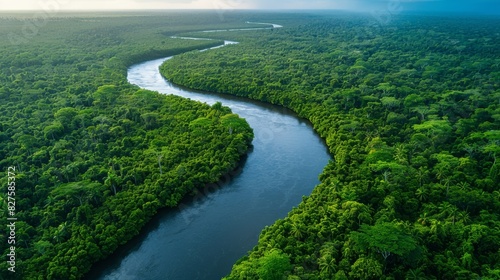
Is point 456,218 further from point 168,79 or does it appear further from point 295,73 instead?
point 168,79

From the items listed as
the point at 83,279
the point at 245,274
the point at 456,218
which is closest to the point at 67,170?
the point at 83,279

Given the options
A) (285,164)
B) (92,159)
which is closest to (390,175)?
(285,164)

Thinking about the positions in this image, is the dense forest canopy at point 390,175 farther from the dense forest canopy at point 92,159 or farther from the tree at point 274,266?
the dense forest canopy at point 92,159

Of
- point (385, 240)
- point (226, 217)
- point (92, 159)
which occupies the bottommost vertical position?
point (226, 217)

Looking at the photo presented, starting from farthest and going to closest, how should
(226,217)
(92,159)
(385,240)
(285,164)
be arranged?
(285,164) < (92,159) < (226,217) < (385,240)

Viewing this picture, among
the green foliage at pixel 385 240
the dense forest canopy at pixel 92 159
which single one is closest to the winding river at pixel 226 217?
the dense forest canopy at pixel 92 159

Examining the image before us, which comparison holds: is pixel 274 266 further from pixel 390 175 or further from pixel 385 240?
pixel 390 175

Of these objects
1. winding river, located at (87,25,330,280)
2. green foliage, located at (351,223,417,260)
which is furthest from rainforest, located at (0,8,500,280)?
winding river, located at (87,25,330,280)
